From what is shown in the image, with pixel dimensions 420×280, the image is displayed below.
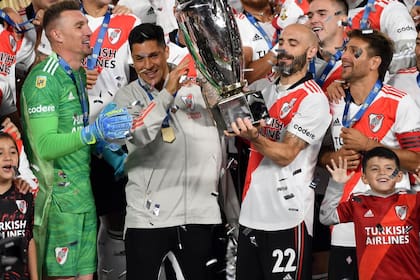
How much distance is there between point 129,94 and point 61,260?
1.09 m

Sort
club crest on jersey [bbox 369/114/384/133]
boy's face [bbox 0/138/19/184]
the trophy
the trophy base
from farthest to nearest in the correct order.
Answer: club crest on jersey [bbox 369/114/384/133], boy's face [bbox 0/138/19/184], the trophy base, the trophy

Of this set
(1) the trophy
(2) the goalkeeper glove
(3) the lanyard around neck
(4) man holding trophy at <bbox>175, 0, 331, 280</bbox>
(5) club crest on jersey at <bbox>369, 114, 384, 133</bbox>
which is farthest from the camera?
(3) the lanyard around neck

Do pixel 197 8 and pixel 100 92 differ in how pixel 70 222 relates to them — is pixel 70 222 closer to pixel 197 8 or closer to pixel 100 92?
pixel 100 92

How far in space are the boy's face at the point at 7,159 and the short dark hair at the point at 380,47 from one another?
7.22 ft

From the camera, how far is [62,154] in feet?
19.3

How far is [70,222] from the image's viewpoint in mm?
6062

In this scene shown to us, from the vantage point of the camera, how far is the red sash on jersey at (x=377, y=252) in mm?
5559

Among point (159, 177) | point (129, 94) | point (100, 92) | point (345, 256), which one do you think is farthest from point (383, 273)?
point (100, 92)

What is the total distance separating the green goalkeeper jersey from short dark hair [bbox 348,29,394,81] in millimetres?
1786

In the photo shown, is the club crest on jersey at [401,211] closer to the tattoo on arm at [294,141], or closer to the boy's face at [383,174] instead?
the boy's face at [383,174]

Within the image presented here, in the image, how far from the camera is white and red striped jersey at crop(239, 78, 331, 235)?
5859 mm

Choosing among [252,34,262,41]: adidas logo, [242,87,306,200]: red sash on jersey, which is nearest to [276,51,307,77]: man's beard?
[242,87,306,200]: red sash on jersey

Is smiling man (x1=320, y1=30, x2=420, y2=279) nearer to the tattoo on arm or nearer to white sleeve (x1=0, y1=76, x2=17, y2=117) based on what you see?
the tattoo on arm

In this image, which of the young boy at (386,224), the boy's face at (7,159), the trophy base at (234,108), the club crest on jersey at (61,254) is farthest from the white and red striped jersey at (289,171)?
the trophy base at (234,108)
